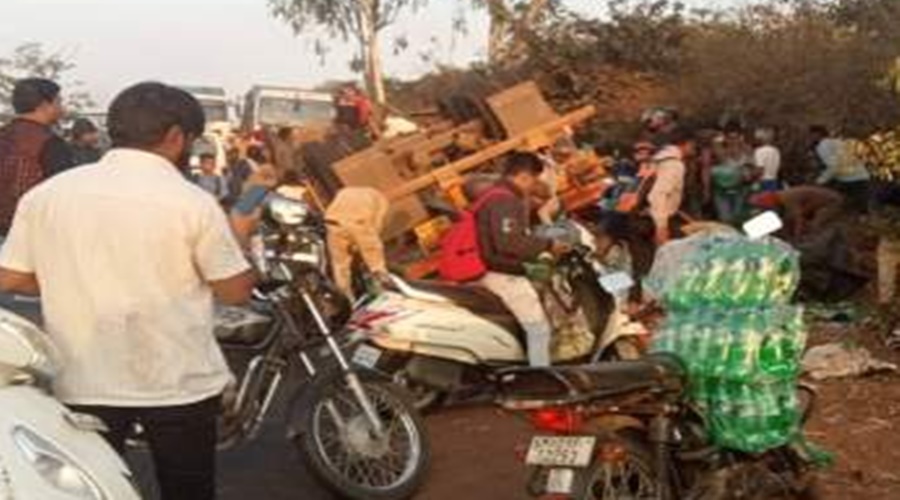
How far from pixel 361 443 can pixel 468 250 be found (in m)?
2.02

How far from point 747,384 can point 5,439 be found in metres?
3.18

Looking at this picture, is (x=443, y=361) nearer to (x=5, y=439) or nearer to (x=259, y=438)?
(x=259, y=438)

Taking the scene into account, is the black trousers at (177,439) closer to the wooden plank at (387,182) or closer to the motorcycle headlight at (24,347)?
the motorcycle headlight at (24,347)

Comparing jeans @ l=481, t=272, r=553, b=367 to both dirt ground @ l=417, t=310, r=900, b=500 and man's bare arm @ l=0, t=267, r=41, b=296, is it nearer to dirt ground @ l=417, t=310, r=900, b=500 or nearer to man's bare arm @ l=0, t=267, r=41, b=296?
dirt ground @ l=417, t=310, r=900, b=500

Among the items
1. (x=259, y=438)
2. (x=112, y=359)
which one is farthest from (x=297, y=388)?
(x=112, y=359)

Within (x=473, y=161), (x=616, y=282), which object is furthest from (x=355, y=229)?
(x=616, y=282)

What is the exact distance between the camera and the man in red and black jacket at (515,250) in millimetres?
7836

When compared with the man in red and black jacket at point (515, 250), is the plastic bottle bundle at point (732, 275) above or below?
above

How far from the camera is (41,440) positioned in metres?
3.16

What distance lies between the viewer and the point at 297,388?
6.34m

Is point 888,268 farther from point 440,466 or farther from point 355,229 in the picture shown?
point 440,466

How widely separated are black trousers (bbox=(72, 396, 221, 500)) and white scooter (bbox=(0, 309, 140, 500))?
34 centimetres

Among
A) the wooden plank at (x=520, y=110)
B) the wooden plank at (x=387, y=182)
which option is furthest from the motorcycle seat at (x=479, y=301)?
the wooden plank at (x=520, y=110)

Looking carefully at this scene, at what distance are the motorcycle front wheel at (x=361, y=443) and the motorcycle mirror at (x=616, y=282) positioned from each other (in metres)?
1.74
